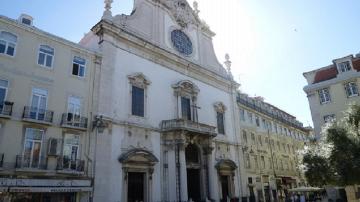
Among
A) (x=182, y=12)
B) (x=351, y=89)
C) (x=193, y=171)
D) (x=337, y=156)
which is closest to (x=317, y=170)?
(x=337, y=156)

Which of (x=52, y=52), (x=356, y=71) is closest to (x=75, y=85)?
(x=52, y=52)

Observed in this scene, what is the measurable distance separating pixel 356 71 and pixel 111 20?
22265mm

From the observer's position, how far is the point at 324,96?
28.6m

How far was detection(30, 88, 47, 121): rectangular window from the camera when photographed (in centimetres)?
1593

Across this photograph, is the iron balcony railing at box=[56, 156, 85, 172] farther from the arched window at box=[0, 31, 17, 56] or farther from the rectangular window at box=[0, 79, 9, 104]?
the arched window at box=[0, 31, 17, 56]

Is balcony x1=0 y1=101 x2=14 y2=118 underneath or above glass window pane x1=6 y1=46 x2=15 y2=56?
underneath

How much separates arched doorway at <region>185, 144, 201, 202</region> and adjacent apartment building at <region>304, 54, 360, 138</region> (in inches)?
468

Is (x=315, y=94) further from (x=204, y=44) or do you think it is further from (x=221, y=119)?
(x=204, y=44)

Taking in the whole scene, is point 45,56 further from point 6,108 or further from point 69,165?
point 69,165

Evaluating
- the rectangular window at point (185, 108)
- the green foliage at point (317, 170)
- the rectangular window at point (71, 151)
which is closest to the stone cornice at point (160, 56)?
the rectangular window at point (185, 108)

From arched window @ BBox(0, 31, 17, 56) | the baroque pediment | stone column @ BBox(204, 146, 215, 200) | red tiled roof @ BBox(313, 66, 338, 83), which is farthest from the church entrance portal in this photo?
red tiled roof @ BBox(313, 66, 338, 83)

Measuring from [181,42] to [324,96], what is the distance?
1488cm

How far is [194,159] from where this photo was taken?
25.5m

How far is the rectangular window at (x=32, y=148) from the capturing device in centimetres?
1505
